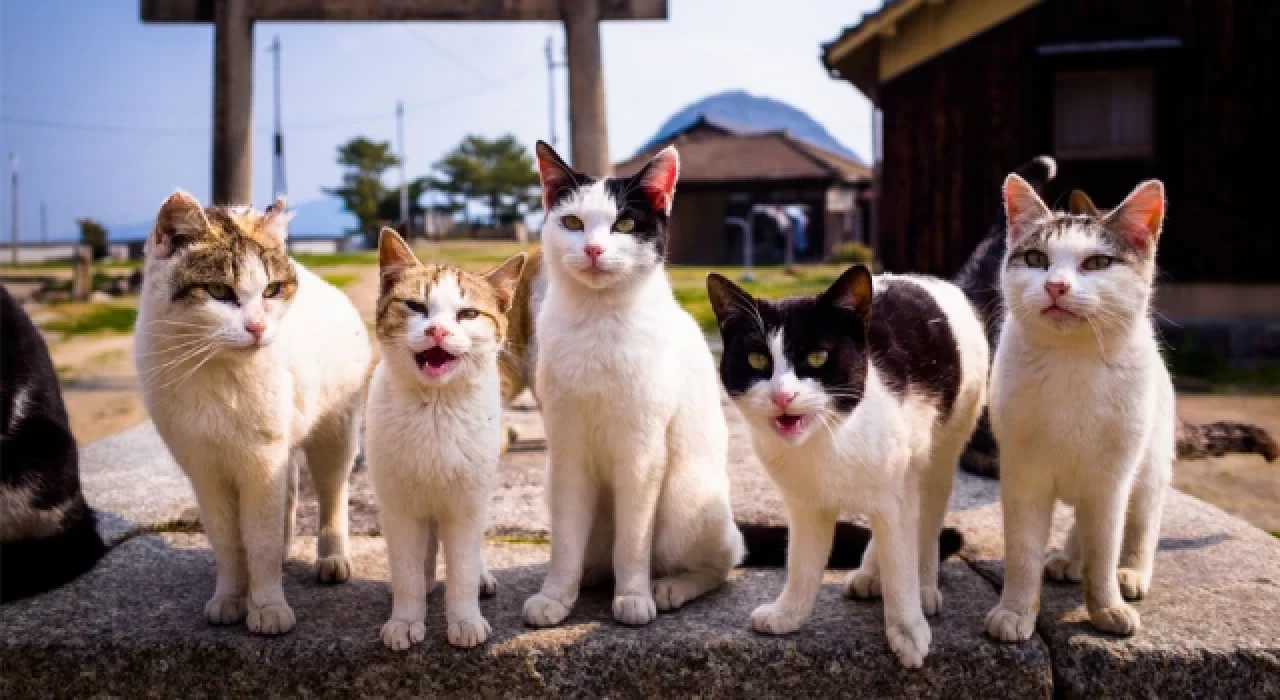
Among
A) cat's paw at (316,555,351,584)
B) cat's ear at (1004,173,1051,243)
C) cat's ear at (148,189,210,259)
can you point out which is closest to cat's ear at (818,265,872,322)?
cat's ear at (1004,173,1051,243)

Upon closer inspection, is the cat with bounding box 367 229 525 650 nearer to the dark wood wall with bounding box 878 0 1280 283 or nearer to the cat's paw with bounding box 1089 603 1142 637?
the cat's paw with bounding box 1089 603 1142 637

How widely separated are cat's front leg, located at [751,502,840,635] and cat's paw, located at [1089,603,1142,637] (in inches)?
28.2

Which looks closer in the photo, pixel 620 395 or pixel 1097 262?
pixel 1097 262

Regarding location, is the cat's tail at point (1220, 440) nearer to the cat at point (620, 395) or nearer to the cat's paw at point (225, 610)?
the cat at point (620, 395)

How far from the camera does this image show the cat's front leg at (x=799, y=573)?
98.1 inches

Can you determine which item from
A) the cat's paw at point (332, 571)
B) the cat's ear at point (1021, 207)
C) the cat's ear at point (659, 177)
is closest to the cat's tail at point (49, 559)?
the cat's paw at point (332, 571)

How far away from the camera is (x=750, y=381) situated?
2248 mm

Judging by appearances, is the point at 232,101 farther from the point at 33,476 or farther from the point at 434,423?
the point at 434,423

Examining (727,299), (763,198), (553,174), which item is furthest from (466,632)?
(763,198)

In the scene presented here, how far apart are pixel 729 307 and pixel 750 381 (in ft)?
0.62

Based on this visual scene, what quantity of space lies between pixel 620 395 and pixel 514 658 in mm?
696

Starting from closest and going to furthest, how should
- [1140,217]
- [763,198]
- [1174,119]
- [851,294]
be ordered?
[851,294] < [1140,217] < [1174,119] < [763,198]

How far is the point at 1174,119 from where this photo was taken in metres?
9.72

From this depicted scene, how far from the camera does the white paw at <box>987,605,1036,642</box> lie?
8.33ft
